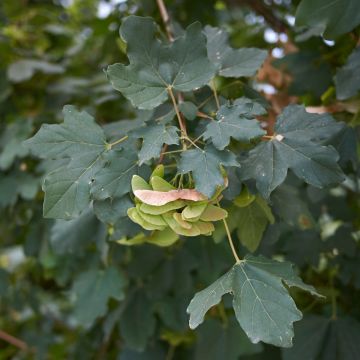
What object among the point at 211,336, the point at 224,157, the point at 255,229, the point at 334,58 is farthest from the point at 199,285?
the point at 224,157

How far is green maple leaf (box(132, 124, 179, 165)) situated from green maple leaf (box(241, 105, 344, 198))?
157mm

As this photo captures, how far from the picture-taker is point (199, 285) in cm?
168

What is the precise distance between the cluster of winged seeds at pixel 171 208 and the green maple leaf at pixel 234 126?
9 centimetres

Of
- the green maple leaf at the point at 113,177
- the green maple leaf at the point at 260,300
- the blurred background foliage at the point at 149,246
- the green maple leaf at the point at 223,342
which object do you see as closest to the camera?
the green maple leaf at the point at 260,300

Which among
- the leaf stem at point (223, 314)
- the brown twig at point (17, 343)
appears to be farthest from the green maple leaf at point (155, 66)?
the brown twig at point (17, 343)

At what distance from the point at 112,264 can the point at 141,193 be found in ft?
2.71

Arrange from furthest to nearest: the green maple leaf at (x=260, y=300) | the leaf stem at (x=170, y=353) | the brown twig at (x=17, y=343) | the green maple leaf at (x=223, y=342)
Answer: the brown twig at (x=17, y=343) < the leaf stem at (x=170, y=353) < the green maple leaf at (x=223, y=342) < the green maple leaf at (x=260, y=300)

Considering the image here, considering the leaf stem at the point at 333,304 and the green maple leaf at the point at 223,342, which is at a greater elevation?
the leaf stem at the point at 333,304

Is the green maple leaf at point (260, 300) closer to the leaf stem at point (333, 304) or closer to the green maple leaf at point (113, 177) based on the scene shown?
the green maple leaf at point (113, 177)

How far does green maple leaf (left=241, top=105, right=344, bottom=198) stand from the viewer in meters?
0.90

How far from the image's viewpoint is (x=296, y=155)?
0.92 meters

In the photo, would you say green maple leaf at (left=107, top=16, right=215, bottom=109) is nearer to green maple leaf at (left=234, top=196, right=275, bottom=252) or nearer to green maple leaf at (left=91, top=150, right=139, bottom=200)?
green maple leaf at (left=91, top=150, right=139, bottom=200)

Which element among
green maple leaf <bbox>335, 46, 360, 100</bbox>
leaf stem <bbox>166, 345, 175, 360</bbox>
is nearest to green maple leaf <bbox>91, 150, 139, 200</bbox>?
green maple leaf <bbox>335, 46, 360, 100</bbox>

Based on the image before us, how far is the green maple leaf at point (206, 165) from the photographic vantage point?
79 centimetres
